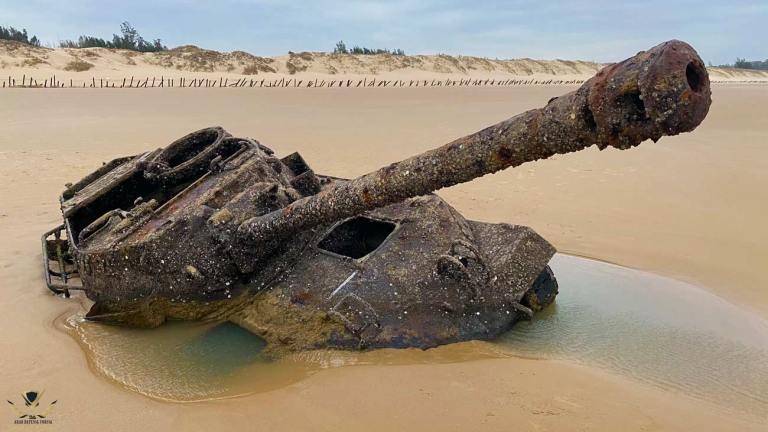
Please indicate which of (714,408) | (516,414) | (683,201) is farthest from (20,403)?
(683,201)

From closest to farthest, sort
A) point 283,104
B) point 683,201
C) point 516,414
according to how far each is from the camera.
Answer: point 516,414
point 683,201
point 283,104

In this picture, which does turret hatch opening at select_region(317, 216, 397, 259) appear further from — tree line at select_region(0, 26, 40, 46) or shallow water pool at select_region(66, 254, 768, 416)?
tree line at select_region(0, 26, 40, 46)

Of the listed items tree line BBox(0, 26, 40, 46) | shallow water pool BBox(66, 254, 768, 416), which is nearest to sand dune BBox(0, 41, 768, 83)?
tree line BBox(0, 26, 40, 46)

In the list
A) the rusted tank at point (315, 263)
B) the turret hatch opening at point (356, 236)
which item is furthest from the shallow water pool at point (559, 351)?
the turret hatch opening at point (356, 236)

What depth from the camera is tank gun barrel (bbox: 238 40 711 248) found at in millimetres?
2439

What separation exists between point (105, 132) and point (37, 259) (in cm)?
1135

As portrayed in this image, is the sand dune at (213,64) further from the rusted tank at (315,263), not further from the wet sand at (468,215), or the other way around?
the rusted tank at (315,263)

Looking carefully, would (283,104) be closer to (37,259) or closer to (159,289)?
(37,259)

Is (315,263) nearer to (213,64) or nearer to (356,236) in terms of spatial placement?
(356,236)

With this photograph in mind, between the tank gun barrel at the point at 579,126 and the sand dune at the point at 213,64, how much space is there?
37.6 m

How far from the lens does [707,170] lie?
37.0 feet

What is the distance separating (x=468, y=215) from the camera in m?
8.70

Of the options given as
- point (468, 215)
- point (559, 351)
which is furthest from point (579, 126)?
point (468, 215)

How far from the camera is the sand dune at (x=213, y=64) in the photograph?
128 feet
